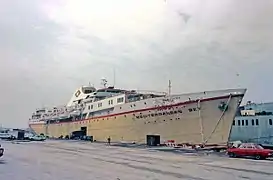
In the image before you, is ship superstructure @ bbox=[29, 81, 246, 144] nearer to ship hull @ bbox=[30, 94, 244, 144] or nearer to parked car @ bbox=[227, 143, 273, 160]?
ship hull @ bbox=[30, 94, 244, 144]

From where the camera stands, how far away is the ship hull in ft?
136

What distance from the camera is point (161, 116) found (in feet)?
150

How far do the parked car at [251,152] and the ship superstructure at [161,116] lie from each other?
10.7 meters

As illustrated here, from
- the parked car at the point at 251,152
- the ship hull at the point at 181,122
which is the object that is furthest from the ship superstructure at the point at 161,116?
the parked car at the point at 251,152

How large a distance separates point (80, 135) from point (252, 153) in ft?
140

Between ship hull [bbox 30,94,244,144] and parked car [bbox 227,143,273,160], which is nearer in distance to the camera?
parked car [bbox 227,143,273,160]

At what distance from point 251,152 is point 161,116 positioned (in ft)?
58.8

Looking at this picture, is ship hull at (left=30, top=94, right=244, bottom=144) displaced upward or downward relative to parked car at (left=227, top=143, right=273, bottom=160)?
upward

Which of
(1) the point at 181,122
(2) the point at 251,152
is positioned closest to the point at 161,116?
(1) the point at 181,122

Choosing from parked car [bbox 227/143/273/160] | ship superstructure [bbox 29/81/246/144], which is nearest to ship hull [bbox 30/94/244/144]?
ship superstructure [bbox 29/81/246/144]

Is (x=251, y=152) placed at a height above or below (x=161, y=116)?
below

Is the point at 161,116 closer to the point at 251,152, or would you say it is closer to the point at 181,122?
the point at 181,122

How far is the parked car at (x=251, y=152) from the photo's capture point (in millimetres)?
27844

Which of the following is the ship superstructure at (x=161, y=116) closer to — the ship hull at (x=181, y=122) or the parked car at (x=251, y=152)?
the ship hull at (x=181, y=122)
